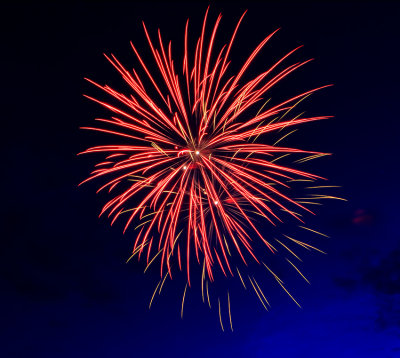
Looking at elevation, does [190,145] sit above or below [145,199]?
above

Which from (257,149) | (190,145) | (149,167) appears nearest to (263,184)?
(257,149)

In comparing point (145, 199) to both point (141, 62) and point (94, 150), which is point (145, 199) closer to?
point (94, 150)

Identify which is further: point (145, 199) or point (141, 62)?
point (145, 199)

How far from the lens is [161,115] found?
13.9 m

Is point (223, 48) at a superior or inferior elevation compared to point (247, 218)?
superior

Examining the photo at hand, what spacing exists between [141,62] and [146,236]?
5.31 metres

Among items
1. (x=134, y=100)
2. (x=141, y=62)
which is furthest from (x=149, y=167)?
(x=141, y=62)

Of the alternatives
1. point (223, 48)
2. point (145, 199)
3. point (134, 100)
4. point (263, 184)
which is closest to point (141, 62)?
point (134, 100)

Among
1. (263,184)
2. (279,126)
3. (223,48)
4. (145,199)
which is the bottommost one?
(145,199)

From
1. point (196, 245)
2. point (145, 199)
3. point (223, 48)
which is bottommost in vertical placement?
point (196, 245)

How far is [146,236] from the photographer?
14547 mm

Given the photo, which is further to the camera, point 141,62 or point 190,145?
point 190,145

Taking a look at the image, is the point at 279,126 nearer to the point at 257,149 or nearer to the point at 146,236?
the point at 257,149

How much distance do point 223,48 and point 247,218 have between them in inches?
197
